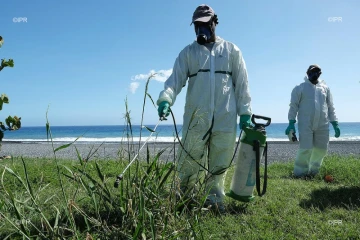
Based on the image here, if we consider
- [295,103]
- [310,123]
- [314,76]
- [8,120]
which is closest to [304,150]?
[310,123]

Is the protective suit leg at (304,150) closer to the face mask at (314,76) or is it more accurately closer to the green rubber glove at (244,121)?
the face mask at (314,76)

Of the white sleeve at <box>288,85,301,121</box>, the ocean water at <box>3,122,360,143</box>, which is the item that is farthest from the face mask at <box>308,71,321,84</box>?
the ocean water at <box>3,122,360,143</box>

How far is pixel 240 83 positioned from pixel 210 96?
0.40 meters

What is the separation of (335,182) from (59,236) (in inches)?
189

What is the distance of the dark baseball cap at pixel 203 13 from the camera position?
336cm

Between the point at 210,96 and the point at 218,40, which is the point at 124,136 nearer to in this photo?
the point at 210,96

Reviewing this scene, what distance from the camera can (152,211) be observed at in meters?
2.14

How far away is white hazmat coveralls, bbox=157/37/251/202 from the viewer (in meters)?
3.32

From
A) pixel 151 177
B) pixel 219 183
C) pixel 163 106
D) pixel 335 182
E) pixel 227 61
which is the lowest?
pixel 335 182

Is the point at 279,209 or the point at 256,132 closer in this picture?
the point at 256,132

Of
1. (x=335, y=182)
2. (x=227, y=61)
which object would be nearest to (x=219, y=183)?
(x=227, y=61)

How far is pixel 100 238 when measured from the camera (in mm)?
2066

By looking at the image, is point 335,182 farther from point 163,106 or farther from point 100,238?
point 100,238

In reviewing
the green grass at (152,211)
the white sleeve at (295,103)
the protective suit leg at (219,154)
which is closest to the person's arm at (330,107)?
the white sleeve at (295,103)
